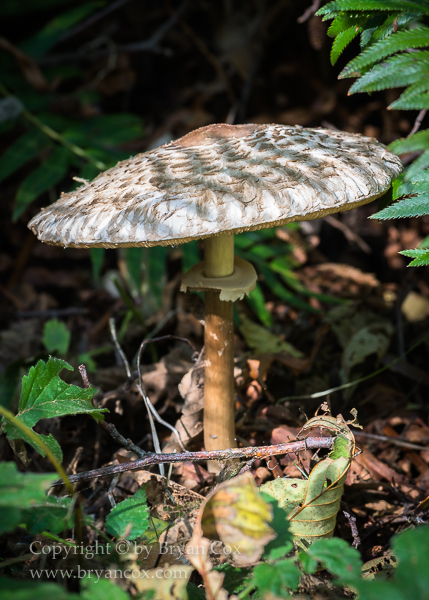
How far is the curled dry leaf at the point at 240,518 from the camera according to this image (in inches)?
53.9

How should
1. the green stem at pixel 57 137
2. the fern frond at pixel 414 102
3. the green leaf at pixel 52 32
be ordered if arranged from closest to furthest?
the fern frond at pixel 414 102 → the green stem at pixel 57 137 → the green leaf at pixel 52 32

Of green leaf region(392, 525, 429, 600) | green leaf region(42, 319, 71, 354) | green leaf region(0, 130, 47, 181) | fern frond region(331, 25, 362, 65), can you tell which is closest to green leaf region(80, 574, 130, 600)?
green leaf region(392, 525, 429, 600)

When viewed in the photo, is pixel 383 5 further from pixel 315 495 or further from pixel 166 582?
pixel 166 582

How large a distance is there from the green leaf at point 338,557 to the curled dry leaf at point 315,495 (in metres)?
0.47

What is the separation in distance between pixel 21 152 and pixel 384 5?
11.4ft

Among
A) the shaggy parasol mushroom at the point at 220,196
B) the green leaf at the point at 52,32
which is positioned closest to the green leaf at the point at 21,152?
the green leaf at the point at 52,32

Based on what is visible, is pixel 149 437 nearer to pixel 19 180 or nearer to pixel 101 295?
pixel 101 295

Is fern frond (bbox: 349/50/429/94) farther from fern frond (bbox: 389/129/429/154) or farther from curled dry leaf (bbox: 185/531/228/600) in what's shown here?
curled dry leaf (bbox: 185/531/228/600)

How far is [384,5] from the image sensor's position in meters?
1.76

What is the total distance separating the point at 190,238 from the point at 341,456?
112 centimetres

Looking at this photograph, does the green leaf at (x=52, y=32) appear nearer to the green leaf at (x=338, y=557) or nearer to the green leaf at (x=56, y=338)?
the green leaf at (x=56, y=338)

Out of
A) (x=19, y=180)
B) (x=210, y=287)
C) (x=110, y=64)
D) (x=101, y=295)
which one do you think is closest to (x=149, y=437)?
(x=210, y=287)

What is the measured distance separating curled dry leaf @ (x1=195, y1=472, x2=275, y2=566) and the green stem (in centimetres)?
329

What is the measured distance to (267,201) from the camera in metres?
1.65
